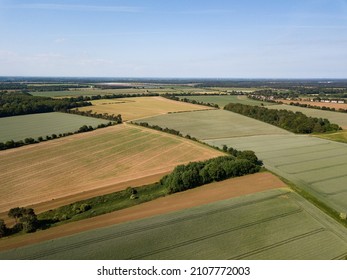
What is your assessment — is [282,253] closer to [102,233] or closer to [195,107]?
[102,233]

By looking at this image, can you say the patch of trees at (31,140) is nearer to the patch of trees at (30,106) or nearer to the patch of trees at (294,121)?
the patch of trees at (30,106)

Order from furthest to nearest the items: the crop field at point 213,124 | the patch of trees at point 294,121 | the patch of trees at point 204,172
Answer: the patch of trees at point 294,121
the crop field at point 213,124
the patch of trees at point 204,172

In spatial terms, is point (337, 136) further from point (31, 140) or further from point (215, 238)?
point (31, 140)

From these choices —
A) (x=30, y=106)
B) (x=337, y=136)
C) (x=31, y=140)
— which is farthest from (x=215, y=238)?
(x=30, y=106)

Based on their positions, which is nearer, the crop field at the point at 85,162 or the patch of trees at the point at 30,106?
the crop field at the point at 85,162

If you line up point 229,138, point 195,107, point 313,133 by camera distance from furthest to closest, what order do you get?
point 195,107 → point 313,133 → point 229,138

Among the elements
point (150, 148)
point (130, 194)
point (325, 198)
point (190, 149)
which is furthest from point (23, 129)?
point (325, 198)

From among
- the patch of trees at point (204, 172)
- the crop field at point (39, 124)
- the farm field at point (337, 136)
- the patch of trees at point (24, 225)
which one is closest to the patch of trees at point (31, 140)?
the crop field at point (39, 124)
